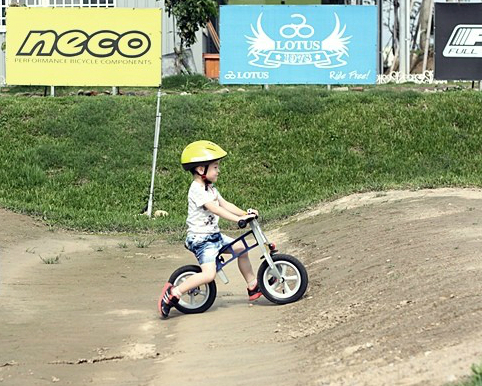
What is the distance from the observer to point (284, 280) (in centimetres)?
909

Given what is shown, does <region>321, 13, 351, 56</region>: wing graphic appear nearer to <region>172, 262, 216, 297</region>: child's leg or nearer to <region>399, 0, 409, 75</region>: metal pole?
<region>399, 0, 409, 75</region>: metal pole

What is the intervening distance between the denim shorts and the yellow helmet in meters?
0.64

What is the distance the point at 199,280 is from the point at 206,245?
0.33m

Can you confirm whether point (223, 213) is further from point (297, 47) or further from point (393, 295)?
point (297, 47)

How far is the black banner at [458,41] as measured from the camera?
22.8m

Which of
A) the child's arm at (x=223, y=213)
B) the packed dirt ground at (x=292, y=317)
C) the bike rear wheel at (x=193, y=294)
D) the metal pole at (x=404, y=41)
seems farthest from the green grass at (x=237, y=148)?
the metal pole at (x=404, y=41)

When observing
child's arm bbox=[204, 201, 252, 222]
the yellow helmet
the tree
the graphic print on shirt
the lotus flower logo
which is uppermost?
the tree

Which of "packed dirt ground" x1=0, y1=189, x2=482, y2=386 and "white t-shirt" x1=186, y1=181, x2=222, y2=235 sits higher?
"white t-shirt" x1=186, y1=181, x2=222, y2=235

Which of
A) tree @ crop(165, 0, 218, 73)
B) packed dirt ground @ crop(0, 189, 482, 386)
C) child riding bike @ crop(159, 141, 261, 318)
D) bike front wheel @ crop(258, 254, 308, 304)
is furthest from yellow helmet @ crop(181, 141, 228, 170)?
tree @ crop(165, 0, 218, 73)

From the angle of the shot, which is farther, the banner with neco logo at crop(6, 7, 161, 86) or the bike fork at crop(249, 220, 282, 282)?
the banner with neco logo at crop(6, 7, 161, 86)

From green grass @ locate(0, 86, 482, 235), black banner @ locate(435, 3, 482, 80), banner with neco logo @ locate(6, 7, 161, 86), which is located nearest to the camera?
green grass @ locate(0, 86, 482, 235)

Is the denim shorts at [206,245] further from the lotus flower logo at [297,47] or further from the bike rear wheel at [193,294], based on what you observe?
the lotus flower logo at [297,47]

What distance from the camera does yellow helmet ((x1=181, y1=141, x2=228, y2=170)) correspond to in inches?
357

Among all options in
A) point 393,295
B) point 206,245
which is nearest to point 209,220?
point 206,245
